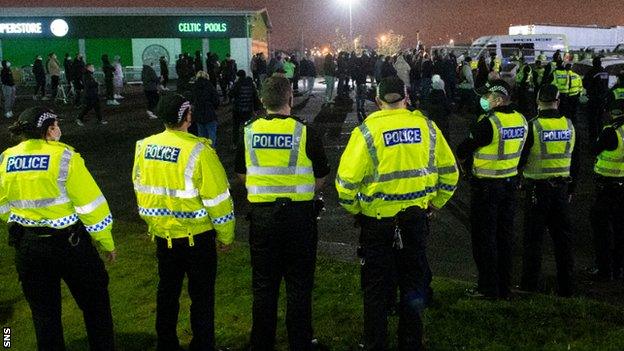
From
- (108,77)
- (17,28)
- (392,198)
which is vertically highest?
(17,28)

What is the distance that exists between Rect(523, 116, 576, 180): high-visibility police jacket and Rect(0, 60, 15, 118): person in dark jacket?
59.8 feet

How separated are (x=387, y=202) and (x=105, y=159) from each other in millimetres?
10235

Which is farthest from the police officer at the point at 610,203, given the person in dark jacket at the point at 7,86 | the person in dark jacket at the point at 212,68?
the person in dark jacket at the point at 7,86

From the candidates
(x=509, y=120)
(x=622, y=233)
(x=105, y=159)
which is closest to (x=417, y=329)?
(x=509, y=120)

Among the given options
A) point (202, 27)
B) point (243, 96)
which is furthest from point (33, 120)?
point (202, 27)

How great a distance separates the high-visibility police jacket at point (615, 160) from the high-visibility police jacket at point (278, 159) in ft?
12.3

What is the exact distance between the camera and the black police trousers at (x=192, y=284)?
4270 millimetres

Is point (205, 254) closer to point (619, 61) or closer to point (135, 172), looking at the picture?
point (135, 172)

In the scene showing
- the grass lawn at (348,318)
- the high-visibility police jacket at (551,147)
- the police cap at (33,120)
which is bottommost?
the grass lawn at (348,318)

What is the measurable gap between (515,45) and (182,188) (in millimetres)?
29321

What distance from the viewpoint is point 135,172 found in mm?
4383

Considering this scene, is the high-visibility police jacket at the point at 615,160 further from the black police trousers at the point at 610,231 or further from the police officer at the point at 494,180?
the police officer at the point at 494,180

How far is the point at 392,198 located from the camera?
165 inches

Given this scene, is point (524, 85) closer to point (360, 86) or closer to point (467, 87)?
point (467, 87)
